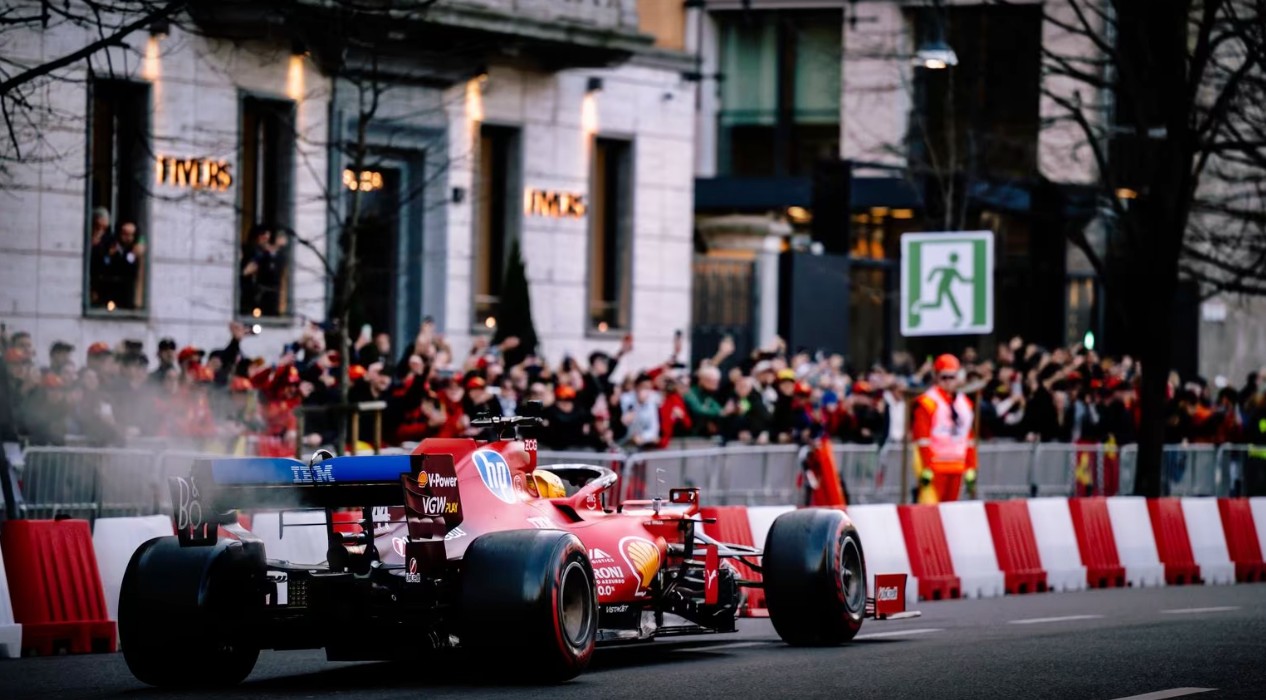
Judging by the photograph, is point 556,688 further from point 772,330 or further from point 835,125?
point 835,125

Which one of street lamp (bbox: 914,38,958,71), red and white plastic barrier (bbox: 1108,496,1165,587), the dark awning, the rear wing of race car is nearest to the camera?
the rear wing of race car

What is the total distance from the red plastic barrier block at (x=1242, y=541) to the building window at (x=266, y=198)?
11.9 m

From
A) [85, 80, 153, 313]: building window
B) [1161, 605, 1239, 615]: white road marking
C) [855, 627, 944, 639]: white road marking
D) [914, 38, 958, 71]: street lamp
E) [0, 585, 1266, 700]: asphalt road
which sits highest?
[914, 38, 958, 71]: street lamp

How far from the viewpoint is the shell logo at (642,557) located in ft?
44.3

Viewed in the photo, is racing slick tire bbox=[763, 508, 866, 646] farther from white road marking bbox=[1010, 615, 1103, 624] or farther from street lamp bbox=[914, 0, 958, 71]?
street lamp bbox=[914, 0, 958, 71]

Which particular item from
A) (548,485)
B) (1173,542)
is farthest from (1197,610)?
(548,485)

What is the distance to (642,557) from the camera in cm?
1366

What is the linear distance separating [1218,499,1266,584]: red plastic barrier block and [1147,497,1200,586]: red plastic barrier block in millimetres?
634

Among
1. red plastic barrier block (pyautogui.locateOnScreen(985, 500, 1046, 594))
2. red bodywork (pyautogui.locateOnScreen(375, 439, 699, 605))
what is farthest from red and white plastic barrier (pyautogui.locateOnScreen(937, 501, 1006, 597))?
red bodywork (pyautogui.locateOnScreen(375, 439, 699, 605))

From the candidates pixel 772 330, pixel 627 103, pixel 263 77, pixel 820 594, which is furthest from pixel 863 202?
pixel 820 594

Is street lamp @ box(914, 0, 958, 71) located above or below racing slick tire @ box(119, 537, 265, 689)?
above

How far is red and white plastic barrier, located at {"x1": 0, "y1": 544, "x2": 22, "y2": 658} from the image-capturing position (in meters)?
14.1

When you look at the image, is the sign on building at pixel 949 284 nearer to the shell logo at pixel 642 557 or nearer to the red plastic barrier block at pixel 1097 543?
the red plastic barrier block at pixel 1097 543

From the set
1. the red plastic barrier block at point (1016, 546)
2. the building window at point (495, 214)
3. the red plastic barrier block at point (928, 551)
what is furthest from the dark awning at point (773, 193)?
the red plastic barrier block at point (928, 551)
